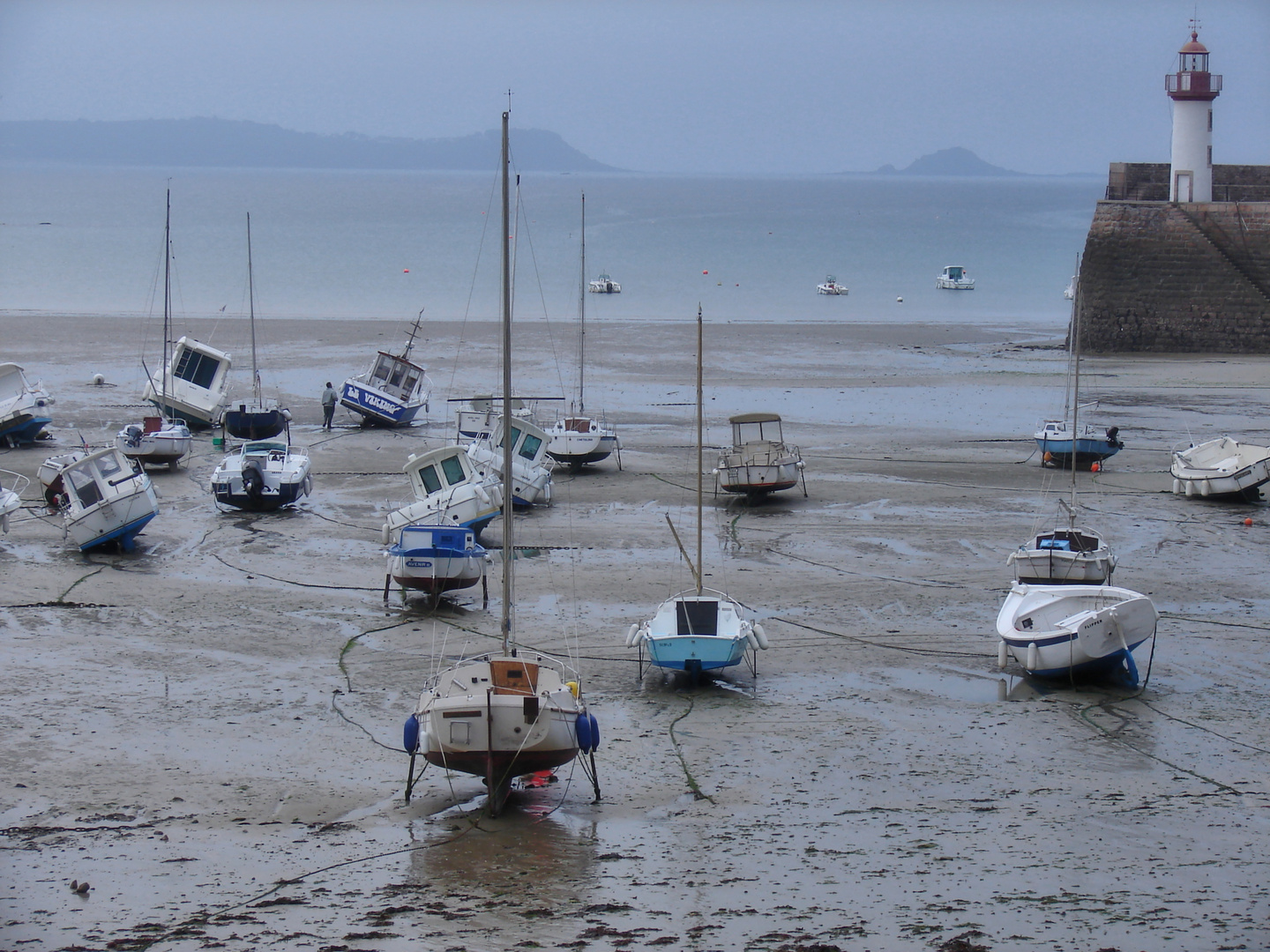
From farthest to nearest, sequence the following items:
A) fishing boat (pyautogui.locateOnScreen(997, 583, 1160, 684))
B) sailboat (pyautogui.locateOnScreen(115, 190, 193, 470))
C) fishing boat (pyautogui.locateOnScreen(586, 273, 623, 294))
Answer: fishing boat (pyautogui.locateOnScreen(586, 273, 623, 294)) → sailboat (pyautogui.locateOnScreen(115, 190, 193, 470)) → fishing boat (pyautogui.locateOnScreen(997, 583, 1160, 684))

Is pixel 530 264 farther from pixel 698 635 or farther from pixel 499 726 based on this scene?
pixel 499 726

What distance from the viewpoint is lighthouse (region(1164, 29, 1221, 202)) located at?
52.4m

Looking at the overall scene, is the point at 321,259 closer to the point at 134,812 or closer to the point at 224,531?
the point at 224,531

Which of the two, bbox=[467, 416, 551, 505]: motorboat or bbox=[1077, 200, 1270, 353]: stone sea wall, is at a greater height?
bbox=[1077, 200, 1270, 353]: stone sea wall

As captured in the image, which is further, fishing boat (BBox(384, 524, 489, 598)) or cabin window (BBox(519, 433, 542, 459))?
cabin window (BBox(519, 433, 542, 459))

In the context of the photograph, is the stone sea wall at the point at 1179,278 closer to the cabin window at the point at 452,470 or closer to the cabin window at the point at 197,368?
the cabin window at the point at 197,368

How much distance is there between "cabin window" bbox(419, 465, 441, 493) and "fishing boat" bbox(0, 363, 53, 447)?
493 inches

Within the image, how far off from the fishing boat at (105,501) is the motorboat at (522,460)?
5.85m

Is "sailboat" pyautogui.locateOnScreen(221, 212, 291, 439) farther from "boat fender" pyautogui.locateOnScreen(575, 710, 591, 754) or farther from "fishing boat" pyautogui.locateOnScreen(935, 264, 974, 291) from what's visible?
"fishing boat" pyautogui.locateOnScreen(935, 264, 974, 291)

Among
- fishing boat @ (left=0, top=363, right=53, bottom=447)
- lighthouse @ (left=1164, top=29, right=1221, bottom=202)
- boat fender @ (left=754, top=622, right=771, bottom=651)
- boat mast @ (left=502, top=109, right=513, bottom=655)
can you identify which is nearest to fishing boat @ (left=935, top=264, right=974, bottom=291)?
lighthouse @ (left=1164, top=29, right=1221, bottom=202)

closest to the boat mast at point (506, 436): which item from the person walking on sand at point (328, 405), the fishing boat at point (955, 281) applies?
the person walking on sand at point (328, 405)

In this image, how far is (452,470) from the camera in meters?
25.6

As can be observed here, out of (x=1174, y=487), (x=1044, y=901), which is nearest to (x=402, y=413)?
(x=1174, y=487)

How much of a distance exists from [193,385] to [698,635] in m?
23.4
